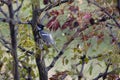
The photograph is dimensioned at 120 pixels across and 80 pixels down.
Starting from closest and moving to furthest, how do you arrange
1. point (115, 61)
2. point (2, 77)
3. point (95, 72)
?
point (115, 61) → point (2, 77) → point (95, 72)

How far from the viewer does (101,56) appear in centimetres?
124

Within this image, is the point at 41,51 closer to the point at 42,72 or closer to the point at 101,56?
the point at 42,72

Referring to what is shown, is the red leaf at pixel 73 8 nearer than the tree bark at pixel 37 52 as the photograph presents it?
No

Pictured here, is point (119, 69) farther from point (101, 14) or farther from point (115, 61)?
point (101, 14)

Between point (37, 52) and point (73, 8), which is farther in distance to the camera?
point (73, 8)

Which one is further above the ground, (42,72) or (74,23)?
(74,23)

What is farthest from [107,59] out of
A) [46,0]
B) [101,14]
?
[46,0]

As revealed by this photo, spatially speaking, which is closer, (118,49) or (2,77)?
(118,49)

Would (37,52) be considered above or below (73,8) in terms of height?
below

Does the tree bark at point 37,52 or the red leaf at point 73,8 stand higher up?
the red leaf at point 73,8

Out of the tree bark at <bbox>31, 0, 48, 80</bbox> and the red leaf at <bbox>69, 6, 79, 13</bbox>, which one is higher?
the red leaf at <bbox>69, 6, 79, 13</bbox>

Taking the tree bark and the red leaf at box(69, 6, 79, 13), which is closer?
the tree bark

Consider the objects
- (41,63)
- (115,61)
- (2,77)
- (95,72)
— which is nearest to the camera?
(115,61)

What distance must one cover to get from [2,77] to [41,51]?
347 mm
